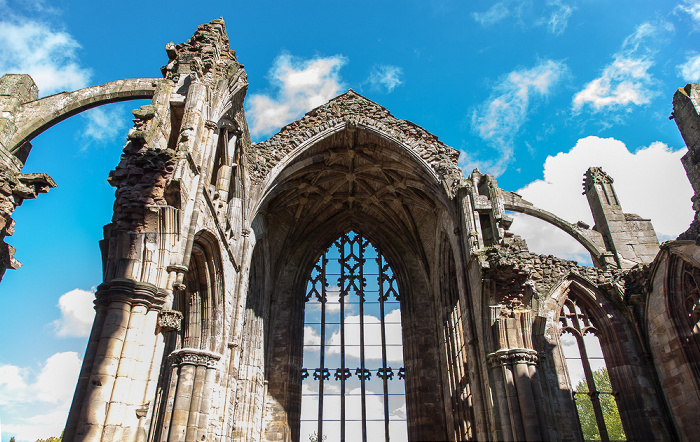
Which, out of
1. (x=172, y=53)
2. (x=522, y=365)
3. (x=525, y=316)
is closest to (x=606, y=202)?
(x=525, y=316)

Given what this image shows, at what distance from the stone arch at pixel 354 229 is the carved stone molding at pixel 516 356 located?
151 inches

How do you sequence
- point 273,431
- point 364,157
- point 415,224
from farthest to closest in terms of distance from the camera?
point 415,224 < point 364,157 < point 273,431

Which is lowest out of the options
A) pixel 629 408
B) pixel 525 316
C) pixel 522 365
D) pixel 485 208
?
pixel 629 408

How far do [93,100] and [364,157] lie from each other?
286 inches

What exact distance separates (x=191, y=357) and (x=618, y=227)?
11.0 metres

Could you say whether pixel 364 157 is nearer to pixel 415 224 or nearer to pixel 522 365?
pixel 415 224

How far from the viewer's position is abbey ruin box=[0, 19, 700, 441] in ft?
20.0

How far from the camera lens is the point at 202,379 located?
835 centimetres

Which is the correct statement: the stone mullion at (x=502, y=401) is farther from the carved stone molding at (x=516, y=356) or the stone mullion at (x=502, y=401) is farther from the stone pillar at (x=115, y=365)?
the stone pillar at (x=115, y=365)

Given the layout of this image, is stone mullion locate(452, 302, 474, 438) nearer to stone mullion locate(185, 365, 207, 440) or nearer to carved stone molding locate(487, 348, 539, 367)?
carved stone molding locate(487, 348, 539, 367)

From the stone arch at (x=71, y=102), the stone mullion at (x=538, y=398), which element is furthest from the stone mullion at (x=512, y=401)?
the stone arch at (x=71, y=102)

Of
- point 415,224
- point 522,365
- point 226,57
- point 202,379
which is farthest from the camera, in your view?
point 415,224

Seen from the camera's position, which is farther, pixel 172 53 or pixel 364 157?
pixel 364 157

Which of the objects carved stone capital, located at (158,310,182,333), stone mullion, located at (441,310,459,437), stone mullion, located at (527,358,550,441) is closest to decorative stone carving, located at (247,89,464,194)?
stone mullion, located at (441,310,459,437)
